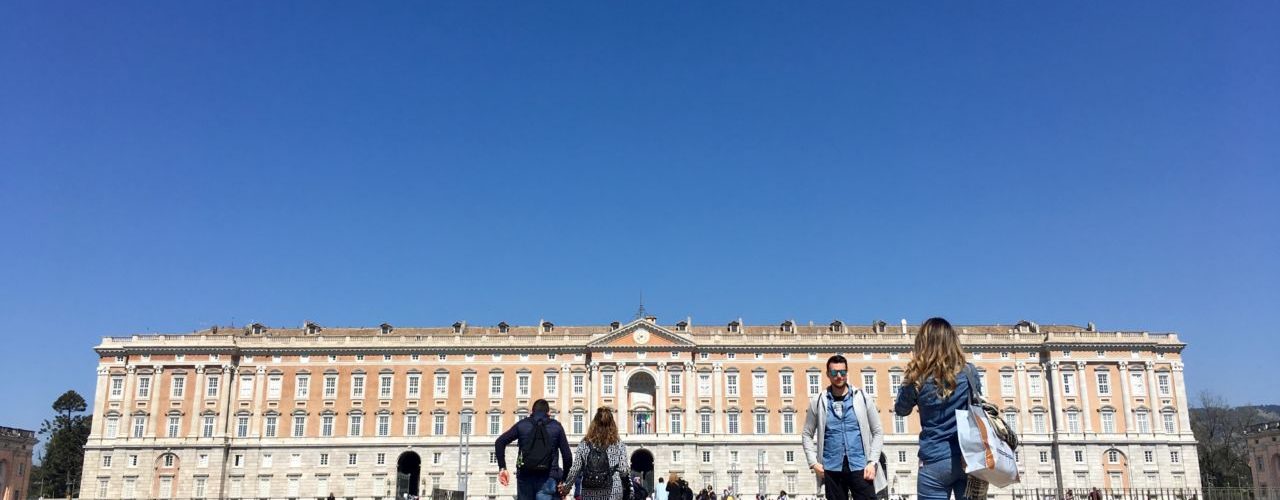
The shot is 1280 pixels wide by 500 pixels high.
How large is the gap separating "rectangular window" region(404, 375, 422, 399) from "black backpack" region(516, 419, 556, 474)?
6030cm

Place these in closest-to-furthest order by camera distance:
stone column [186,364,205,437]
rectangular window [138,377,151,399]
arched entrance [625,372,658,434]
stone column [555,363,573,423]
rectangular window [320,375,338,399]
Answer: stone column [186,364,205,437] → arched entrance [625,372,658,434] → rectangular window [138,377,151,399] → stone column [555,363,573,423] → rectangular window [320,375,338,399]

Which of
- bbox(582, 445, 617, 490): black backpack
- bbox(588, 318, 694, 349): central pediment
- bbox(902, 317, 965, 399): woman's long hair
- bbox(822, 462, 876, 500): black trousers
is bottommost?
bbox(822, 462, 876, 500): black trousers

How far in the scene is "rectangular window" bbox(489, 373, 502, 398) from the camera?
7056 centimetres

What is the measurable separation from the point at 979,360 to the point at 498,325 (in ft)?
115

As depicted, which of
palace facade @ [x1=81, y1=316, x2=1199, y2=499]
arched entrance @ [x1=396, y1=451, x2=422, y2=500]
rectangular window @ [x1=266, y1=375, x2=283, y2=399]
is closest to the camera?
palace facade @ [x1=81, y1=316, x2=1199, y2=499]

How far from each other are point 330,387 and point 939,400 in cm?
6785

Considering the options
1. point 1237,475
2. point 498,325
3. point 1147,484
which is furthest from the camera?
point 1237,475

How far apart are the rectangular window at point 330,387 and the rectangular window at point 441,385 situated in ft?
23.2

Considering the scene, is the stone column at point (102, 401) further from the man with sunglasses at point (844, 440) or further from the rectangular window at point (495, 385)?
the man with sunglasses at point (844, 440)

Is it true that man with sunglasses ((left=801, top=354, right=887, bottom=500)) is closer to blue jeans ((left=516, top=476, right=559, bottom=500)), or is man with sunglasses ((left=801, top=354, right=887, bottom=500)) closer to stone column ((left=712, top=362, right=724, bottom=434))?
blue jeans ((left=516, top=476, right=559, bottom=500))

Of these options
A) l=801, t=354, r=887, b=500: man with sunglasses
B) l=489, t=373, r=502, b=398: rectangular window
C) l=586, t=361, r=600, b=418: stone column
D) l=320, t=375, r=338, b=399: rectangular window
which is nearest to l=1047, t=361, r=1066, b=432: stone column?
l=586, t=361, r=600, b=418: stone column

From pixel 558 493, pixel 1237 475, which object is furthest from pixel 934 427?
pixel 1237 475

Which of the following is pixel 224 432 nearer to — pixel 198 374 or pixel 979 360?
pixel 198 374

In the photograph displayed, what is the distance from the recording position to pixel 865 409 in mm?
9375
